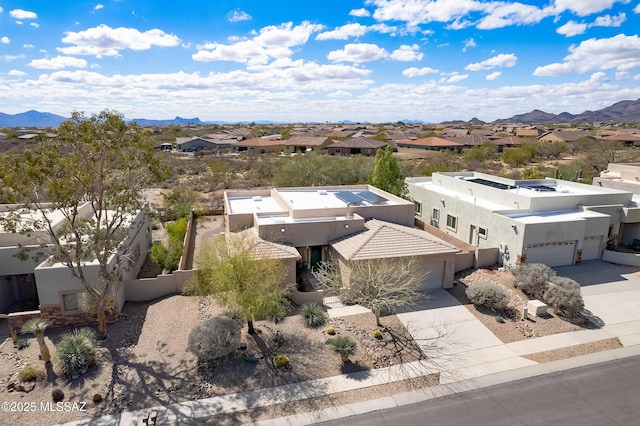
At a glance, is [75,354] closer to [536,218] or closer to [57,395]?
[57,395]

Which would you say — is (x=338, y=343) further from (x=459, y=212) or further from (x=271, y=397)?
(x=459, y=212)

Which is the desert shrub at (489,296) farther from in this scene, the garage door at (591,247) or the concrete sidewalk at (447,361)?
the garage door at (591,247)

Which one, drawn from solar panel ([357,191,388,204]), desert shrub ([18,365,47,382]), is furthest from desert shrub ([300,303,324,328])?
solar panel ([357,191,388,204])

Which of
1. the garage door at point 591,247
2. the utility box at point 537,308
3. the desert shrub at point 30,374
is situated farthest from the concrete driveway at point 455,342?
the desert shrub at point 30,374

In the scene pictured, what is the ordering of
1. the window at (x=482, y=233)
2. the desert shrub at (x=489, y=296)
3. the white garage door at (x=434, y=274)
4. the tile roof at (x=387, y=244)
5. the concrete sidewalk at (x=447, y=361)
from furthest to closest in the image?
the window at (x=482, y=233) < the white garage door at (x=434, y=274) < the tile roof at (x=387, y=244) < the desert shrub at (x=489, y=296) < the concrete sidewalk at (x=447, y=361)

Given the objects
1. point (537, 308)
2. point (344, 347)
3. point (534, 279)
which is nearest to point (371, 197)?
point (534, 279)

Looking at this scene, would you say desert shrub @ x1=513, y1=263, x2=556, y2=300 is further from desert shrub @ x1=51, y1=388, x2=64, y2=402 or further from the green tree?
desert shrub @ x1=51, y1=388, x2=64, y2=402
